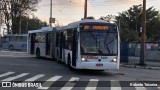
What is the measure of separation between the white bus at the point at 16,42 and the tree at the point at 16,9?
8.83m

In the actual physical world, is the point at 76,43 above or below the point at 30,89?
above

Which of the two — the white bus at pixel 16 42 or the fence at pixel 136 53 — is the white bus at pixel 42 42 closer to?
the fence at pixel 136 53

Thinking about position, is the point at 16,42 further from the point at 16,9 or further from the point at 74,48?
the point at 74,48

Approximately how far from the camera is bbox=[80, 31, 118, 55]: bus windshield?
2278 cm

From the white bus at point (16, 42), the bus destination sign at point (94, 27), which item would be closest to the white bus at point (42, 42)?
the bus destination sign at point (94, 27)

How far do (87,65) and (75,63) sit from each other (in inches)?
40.3

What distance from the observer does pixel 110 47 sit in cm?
2294

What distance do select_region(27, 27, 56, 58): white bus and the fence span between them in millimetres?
7039

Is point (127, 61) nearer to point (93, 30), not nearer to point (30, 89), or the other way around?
point (93, 30)

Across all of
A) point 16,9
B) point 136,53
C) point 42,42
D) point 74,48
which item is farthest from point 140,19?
point 74,48

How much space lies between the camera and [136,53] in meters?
40.4

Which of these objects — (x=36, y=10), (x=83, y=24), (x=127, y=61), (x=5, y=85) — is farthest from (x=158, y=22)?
(x=5, y=85)

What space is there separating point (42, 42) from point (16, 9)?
143 ft

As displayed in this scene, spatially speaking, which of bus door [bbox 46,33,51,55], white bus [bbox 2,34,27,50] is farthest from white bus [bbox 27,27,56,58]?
white bus [bbox 2,34,27,50]
